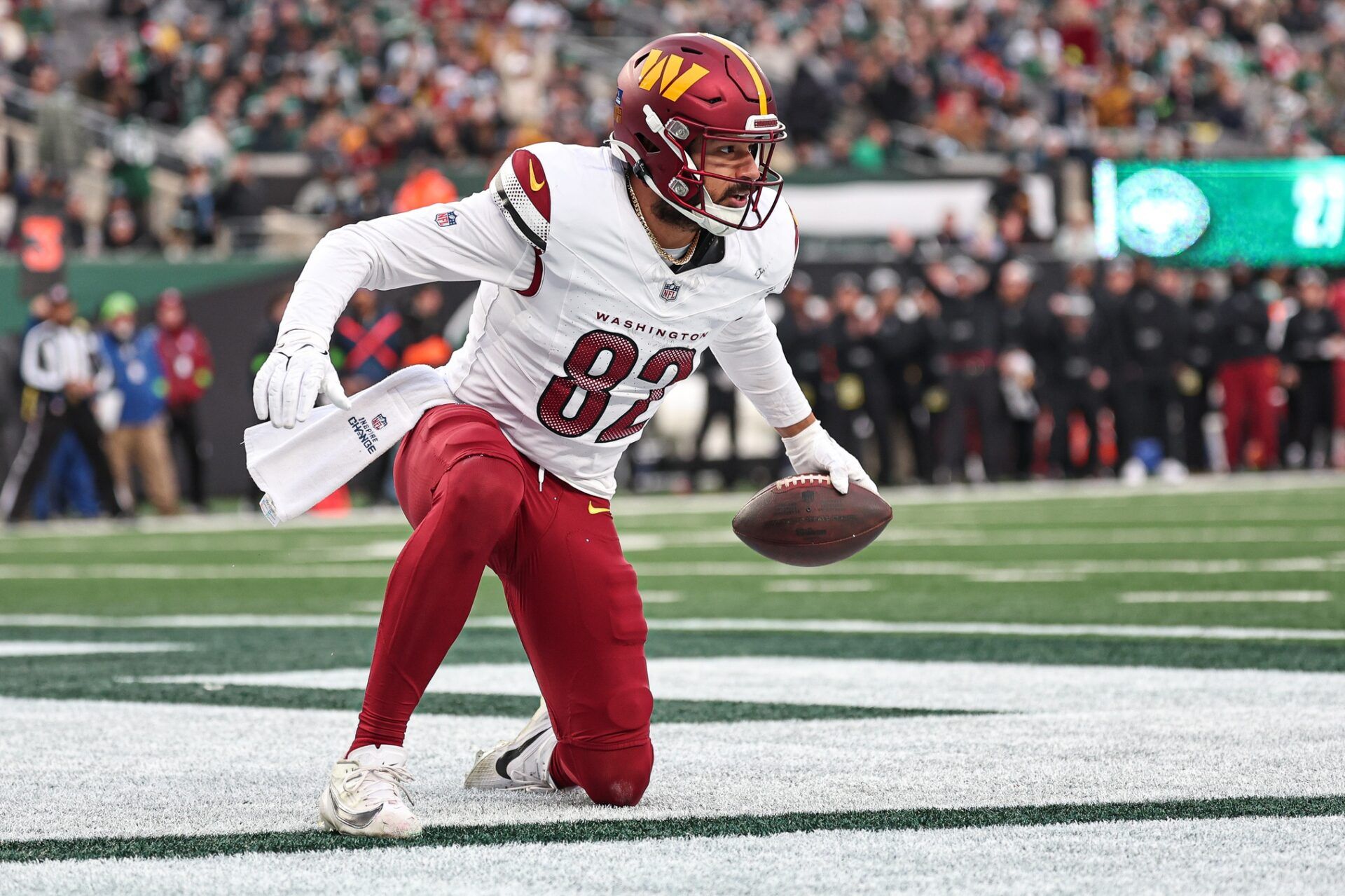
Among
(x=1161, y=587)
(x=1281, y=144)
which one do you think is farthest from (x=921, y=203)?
(x=1161, y=587)

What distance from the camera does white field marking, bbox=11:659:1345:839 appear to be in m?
3.26

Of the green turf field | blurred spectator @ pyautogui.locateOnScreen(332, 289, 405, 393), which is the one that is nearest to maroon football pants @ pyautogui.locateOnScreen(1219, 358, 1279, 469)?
blurred spectator @ pyautogui.locateOnScreen(332, 289, 405, 393)

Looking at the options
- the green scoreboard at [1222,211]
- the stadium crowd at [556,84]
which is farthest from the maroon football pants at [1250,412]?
the stadium crowd at [556,84]

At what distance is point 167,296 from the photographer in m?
14.3

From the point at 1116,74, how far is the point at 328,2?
8894 mm

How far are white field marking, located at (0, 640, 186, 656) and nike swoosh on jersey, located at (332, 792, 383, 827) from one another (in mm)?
3149

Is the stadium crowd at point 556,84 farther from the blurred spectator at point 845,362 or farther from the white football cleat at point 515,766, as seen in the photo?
the white football cleat at point 515,766

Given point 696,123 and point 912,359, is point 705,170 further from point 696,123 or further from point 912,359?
point 912,359

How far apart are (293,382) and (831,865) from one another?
115cm

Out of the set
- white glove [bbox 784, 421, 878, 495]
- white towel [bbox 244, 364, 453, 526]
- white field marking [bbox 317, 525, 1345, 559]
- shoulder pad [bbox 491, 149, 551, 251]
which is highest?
shoulder pad [bbox 491, 149, 551, 251]

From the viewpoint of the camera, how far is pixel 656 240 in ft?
11.9

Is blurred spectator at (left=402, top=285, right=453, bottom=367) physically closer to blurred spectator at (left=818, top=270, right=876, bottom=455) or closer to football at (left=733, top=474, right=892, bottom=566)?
blurred spectator at (left=818, top=270, right=876, bottom=455)

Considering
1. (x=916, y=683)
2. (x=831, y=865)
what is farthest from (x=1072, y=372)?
(x=831, y=865)

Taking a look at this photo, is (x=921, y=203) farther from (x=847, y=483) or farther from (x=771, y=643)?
(x=847, y=483)
